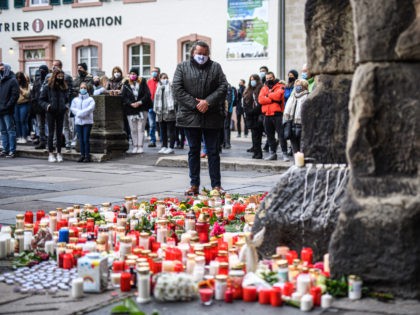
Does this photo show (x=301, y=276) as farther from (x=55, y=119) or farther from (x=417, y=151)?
(x=55, y=119)

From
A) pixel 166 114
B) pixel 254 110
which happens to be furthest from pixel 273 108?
pixel 166 114

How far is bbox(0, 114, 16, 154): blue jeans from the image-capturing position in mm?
17359

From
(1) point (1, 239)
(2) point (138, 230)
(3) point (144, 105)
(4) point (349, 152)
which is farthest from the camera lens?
(3) point (144, 105)

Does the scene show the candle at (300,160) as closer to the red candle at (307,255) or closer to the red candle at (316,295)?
the red candle at (307,255)

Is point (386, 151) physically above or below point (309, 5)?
below

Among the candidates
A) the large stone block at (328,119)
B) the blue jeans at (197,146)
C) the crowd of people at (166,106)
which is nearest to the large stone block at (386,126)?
the large stone block at (328,119)

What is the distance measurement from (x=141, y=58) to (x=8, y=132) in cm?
1566

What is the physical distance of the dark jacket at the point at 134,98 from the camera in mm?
17906

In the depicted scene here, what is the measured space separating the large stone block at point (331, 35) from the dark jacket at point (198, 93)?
3.87m

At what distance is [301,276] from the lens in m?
4.67

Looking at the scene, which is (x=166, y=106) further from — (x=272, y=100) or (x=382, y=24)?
(x=382, y=24)

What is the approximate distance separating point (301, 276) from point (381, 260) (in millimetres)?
471

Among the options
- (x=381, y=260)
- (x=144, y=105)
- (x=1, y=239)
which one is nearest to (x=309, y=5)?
(x=381, y=260)

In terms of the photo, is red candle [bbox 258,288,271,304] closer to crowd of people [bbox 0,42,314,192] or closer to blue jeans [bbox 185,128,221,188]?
crowd of people [bbox 0,42,314,192]
